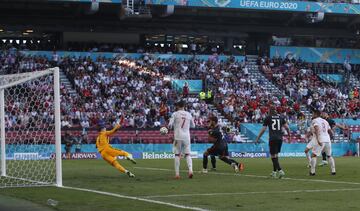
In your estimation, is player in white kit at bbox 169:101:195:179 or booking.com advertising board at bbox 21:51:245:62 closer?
player in white kit at bbox 169:101:195:179

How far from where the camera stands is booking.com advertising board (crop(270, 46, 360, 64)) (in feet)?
216

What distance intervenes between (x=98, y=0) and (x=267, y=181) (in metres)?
35.2

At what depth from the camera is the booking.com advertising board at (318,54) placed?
65.7 m

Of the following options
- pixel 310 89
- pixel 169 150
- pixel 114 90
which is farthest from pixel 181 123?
pixel 310 89

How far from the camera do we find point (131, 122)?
154 feet

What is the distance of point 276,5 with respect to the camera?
5941 centimetres

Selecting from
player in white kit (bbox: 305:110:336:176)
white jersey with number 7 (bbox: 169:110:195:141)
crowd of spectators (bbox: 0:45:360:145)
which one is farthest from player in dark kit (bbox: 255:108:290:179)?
crowd of spectators (bbox: 0:45:360:145)

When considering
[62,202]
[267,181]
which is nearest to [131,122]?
[267,181]

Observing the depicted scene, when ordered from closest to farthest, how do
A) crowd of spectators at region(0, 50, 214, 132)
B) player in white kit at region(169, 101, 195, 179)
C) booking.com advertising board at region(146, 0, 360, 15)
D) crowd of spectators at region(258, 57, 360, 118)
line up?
player in white kit at region(169, 101, 195, 179), crowd of spectators at region(0, 50, 214, 132), booking.com advertising board at region(146, 0, 360, 15), crowd of spectators at region(258, 57, 360, 118)

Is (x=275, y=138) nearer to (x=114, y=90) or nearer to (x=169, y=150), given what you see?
(x=169, y=150)

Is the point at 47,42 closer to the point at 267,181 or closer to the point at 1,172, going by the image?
the point at 1,172

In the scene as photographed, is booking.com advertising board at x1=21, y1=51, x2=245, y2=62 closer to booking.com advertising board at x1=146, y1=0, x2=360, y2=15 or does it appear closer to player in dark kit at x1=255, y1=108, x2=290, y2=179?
booking.com advertising board at x1=146, y1=0, x2=360, y2=15

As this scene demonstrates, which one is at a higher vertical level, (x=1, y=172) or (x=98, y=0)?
(x=98, y=0)

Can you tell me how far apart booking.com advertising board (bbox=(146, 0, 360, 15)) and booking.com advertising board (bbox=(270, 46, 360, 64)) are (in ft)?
20.2
